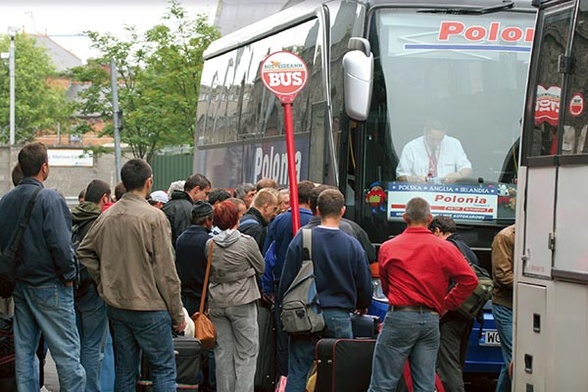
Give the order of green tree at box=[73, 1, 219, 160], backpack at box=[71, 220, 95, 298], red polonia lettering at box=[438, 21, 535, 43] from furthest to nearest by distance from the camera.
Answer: green tree at box=[73, 1, 219, 160], red polonia lettering at box=[438, 21, 535, 43], backpack at box=[71, 220, 95, 298]

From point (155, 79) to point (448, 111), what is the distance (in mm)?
24371

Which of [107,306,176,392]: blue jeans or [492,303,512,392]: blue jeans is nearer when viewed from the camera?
[107,306,176,392]: blue jeans

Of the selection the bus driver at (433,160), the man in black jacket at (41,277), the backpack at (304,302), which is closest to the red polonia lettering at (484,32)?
the bus driver at (433,160)

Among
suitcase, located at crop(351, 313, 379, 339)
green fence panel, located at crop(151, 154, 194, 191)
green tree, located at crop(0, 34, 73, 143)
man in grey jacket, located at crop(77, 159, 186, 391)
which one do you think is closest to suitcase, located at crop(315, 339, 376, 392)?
suitcase, located at crop(351, 313, 379, 339)

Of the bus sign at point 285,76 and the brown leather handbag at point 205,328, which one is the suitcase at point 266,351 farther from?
the bus sign at point 285,76

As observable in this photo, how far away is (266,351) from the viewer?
1099 centimetres

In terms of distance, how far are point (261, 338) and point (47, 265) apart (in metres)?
2.72

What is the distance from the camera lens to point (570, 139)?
24.9 feet

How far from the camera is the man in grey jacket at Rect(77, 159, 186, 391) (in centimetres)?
872

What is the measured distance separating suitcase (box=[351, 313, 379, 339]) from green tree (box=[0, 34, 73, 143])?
76.5 meters

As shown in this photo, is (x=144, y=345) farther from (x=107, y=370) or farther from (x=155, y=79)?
(x=155, y=79)

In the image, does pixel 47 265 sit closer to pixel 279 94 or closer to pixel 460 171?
pixel 279 94

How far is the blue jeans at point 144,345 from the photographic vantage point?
346 inches

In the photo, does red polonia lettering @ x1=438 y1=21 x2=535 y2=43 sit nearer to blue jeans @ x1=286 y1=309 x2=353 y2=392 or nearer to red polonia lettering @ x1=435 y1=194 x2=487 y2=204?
red polonia lettering @ x1=435 y1=194 x2=487 y2=204
